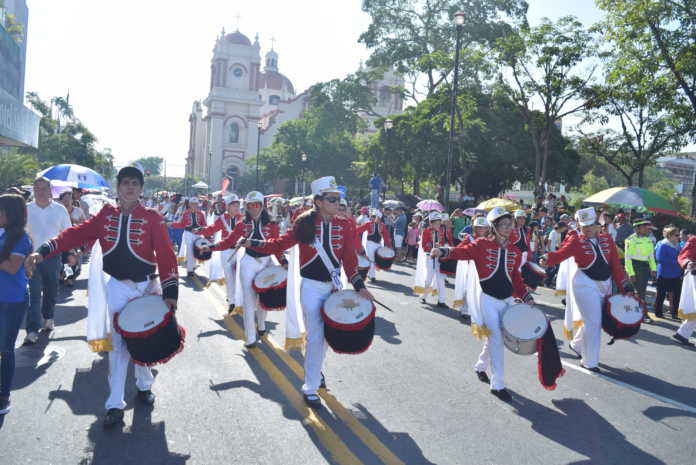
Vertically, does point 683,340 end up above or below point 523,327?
below

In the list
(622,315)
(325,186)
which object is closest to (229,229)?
(325,186)

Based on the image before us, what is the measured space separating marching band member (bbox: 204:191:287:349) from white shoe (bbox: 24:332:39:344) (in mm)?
2551

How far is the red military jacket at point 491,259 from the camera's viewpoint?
6.29 metres

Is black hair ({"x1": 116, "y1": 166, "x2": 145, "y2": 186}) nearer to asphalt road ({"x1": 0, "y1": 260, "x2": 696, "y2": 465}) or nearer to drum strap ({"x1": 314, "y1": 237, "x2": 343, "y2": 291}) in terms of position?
drum strap ({"x1": 314, "y1": 237, "x2": 343, "y2": 291})

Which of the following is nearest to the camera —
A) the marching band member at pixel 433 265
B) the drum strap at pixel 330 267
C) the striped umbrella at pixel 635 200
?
the drum strap at pixel 330 267

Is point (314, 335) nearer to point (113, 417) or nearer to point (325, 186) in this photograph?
point (325, 186)

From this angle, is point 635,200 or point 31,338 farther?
point 635,200

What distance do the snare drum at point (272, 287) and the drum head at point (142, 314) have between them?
249cm

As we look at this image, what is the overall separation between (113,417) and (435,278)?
790 cm

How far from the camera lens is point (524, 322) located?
6.00 meters

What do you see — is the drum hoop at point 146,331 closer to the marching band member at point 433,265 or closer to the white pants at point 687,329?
the marching band member at point 433,265

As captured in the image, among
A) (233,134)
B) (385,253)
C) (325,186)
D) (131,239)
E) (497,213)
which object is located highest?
(233,134)

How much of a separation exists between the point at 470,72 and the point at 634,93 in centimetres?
1023

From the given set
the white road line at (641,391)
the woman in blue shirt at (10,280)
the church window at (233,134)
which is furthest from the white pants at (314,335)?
the church window at (233,134)
